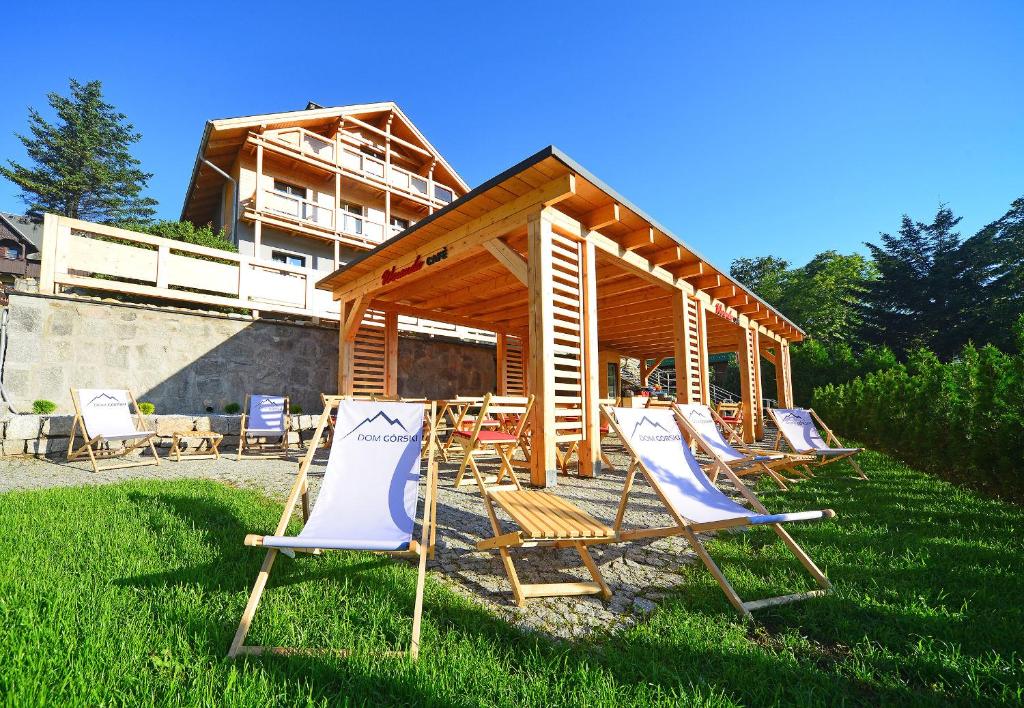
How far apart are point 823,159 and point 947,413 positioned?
8.57m

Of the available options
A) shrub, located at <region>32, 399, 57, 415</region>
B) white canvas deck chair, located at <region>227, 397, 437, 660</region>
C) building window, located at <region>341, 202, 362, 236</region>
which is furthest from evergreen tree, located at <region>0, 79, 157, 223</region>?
white canvas deck chair, located at <region>227, 397, 437, 660</region>

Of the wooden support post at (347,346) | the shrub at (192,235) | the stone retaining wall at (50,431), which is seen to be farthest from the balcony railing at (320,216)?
the stone retaining wall at (50,431)

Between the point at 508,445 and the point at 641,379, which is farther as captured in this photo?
the point at 641,379

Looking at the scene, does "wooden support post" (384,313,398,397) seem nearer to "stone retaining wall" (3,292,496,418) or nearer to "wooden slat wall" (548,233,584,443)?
"stone retaining wall" (3,292,496,418)

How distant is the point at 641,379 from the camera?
19312 mm

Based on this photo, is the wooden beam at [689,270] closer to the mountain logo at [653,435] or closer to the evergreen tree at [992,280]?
the mountain logo at [653,435]

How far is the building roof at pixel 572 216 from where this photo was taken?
4.82 m

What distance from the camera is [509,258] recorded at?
17.8ft

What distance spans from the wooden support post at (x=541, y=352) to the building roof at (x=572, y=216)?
1.66 ft

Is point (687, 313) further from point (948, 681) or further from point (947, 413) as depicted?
point (948, 681)

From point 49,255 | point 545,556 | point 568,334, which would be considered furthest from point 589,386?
point 49,255

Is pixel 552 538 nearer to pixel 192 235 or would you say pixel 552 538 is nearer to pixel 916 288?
pixel 192 235

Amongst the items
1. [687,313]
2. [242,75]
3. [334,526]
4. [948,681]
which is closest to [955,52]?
[687,313]

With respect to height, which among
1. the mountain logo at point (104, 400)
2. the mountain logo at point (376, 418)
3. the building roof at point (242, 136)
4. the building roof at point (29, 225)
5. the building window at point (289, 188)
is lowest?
the mountain logo at point (376, 418)
